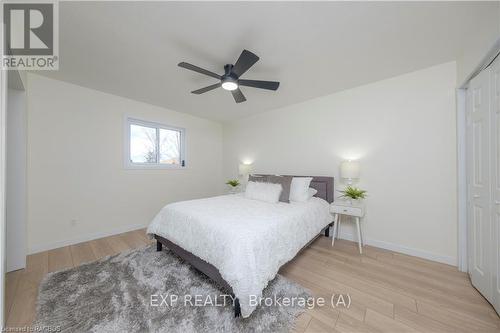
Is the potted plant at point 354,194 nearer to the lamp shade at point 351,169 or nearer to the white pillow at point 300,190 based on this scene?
the lamp shade at point 351,169

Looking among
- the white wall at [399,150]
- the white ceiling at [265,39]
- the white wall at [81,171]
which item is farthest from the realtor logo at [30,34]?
the white wall at [399,150]

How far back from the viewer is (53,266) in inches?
88.0

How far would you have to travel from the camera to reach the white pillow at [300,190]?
2.93 meters

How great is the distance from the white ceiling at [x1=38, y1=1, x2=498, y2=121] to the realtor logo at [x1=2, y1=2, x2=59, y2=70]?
0.29ft

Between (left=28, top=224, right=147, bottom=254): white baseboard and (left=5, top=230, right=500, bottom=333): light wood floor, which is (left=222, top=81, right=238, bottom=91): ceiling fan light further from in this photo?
(left=28, top=224, right=147, bottom=254): white baseboard

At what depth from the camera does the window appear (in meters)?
3.62

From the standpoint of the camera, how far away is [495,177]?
1.54 meters

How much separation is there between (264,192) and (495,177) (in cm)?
233

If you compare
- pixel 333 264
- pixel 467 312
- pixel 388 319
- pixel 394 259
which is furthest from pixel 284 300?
pixel 394 259

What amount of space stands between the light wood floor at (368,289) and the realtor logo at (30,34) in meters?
2.23

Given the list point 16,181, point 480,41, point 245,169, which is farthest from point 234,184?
point 480,41

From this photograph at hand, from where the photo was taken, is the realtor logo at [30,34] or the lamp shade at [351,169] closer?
the realtor logo at [30,34]

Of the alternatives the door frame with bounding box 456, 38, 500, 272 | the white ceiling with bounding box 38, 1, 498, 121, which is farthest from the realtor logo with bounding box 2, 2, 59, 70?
the door frame with bounding box 456, 38, 500, 272

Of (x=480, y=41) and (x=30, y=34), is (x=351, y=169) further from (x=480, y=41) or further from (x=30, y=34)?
(x=30, y=34)
